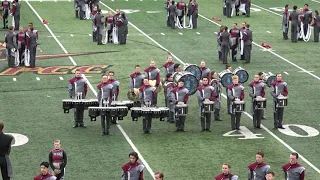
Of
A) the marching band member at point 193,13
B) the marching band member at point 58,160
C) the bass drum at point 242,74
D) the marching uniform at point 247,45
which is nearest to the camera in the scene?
the marching band member at point 58,160

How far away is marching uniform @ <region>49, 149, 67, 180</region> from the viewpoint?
81.7 feet

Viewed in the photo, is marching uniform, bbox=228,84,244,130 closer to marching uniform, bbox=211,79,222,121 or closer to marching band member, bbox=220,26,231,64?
marching uniform, bbox=211,79,222,121

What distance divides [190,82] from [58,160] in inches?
325

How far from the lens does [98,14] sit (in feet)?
157

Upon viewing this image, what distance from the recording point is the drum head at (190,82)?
3234 centimetres

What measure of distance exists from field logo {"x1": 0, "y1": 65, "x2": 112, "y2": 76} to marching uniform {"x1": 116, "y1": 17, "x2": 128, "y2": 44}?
5.54m

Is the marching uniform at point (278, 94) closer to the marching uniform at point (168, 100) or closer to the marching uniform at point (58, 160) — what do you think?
the marching uniform at point (168, 100)

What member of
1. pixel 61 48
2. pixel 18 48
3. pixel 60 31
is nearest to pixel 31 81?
pixel 18 48

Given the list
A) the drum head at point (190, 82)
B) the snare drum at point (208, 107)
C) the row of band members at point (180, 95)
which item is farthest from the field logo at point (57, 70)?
the snare drum at point (208, 107)

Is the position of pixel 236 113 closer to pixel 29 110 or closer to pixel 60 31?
pixel 29 110

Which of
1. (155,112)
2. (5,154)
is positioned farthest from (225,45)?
(5,154)

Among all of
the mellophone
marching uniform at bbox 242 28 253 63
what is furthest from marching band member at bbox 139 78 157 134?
marching uniform at bbox 242 28 253 63

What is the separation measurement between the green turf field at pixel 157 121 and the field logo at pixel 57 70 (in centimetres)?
34

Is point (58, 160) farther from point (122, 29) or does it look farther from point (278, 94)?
point (122, 29)
